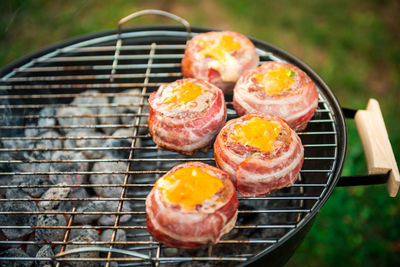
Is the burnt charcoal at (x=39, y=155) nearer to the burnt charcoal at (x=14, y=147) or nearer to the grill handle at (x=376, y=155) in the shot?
the burnt charcoal at (x=14, y=147)

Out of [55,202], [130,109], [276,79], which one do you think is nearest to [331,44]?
[276,79]

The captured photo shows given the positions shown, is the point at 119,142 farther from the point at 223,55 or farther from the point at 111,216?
the point at 223,55

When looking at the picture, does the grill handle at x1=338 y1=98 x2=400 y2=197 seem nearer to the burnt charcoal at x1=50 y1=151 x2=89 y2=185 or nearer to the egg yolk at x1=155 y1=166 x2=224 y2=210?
the egg yolk at x1=155 y1=166 x2=224 y2=210

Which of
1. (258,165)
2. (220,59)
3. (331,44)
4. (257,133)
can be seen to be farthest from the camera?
(331,44)

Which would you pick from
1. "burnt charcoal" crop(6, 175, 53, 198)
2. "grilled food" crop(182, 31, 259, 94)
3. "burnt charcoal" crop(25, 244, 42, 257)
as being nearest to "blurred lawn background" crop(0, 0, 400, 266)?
"grilled food" crop(182, 31, 259, 94)

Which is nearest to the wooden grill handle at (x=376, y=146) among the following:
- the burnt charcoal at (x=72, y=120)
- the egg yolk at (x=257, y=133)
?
the egg yolk at (x=257, y=133)

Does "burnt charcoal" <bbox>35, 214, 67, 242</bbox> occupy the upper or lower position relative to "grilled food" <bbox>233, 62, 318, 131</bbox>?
lower
